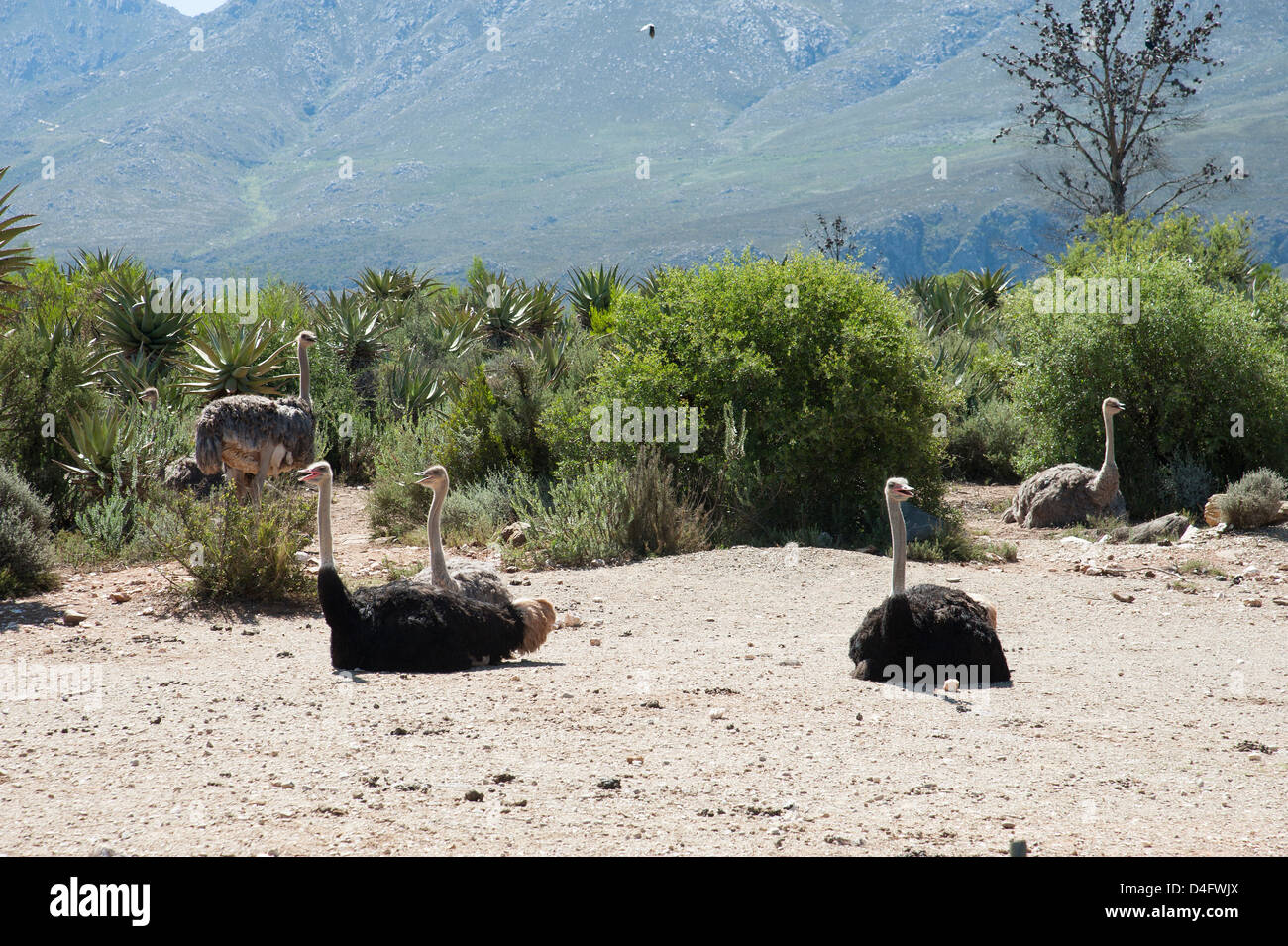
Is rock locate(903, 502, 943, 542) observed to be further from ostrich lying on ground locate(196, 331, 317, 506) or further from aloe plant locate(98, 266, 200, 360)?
aloe plant locate(98, 266, 200, 360)

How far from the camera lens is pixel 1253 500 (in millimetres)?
11398

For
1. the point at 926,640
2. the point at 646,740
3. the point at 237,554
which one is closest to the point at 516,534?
the point at 237,554

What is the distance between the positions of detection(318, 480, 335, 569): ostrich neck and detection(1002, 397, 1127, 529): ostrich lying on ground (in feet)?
26.4

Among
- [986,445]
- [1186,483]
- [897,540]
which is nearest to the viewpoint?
[897,540]

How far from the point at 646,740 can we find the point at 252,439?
6.13m

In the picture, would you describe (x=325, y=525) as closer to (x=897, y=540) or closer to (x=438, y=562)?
(x=438, y=562)

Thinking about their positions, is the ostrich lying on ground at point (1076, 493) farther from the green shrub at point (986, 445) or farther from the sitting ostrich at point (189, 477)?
the sitting ostrich at point (189, 477)

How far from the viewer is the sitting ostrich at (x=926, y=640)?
6.17 metres

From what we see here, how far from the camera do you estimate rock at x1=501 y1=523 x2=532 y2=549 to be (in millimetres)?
10868

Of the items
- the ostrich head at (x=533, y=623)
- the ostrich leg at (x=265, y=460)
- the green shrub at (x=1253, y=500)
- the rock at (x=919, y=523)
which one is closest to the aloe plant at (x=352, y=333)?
the ostrich leg at (x=265, y=460)

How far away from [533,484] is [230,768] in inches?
314

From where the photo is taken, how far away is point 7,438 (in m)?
10.7

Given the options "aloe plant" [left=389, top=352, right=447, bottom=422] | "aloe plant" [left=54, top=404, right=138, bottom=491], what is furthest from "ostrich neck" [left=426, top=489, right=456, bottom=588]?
"aloe plant" [left=389, top=352, right=447, bottom=422]
